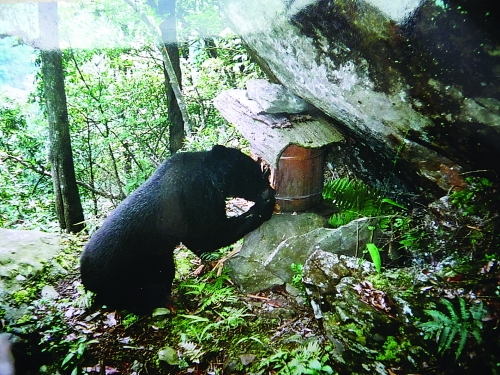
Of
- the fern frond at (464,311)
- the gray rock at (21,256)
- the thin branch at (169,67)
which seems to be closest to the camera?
the fern frond at (464,311)

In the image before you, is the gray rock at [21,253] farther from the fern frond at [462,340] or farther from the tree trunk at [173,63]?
the fern frond at [462,340]

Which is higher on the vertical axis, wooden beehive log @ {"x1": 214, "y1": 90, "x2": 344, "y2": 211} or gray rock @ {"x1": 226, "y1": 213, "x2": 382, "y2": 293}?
wooden beehive log @ {"x1": 214, "y1": 90, "x2": 344, "y2": 211}

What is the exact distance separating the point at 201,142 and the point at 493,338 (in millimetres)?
3463

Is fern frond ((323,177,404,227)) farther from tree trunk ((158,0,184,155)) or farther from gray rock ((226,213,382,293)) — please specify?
tree trunk ((158,0,184,155))

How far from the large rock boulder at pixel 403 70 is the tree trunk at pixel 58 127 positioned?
1.88 meters

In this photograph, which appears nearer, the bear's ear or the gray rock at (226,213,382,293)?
the gray rock at (226,213,382,293)

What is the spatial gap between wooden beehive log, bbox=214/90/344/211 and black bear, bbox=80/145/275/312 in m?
0.30

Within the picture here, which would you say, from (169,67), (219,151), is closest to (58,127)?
(169,67)

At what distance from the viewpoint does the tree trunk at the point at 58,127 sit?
3.24 metres

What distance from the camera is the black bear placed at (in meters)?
3.31

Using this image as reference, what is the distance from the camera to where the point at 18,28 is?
3.13 metres

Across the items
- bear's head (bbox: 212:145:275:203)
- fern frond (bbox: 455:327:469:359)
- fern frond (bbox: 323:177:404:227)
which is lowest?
fern frond (bbox: 455:327:469:359)

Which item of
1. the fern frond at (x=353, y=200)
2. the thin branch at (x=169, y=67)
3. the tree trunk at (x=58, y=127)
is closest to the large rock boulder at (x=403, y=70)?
the fern frond at (x=353, y=200)

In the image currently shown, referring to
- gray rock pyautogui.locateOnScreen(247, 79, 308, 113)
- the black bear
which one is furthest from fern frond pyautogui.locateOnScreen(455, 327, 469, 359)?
gray rock pyautogui.locateOnScreen(247, 79, 308, 113)
